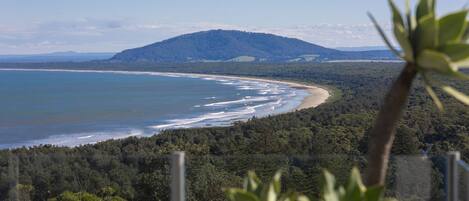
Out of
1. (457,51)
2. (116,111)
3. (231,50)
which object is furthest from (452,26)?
(231,50)

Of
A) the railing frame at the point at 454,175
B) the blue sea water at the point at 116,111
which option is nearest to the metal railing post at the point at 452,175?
the railing frame at the point at 454,175

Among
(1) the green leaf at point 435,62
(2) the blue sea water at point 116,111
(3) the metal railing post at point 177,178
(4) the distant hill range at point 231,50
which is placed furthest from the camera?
(4) the distant hill range at point 231,50

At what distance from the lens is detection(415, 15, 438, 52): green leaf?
1232 millimetres

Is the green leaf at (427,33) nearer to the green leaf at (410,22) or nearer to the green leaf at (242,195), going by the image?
the green leaf at (410,22)

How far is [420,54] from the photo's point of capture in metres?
1.25

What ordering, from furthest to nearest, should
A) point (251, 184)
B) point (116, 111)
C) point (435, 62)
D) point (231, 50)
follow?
point (231, 50) < point (116, 111) < point (251, 184) < point (435, 62)

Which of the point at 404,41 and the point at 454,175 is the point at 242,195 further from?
the point at 454,175

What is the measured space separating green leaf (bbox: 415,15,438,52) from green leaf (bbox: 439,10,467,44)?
25mm

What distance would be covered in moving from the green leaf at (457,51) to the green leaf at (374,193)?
0.93ft

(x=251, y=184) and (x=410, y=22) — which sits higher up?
(x=410, y=22)

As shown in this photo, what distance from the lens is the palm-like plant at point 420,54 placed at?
49.1 inches

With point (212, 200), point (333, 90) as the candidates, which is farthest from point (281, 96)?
point (212, 200)

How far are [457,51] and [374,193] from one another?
317mm

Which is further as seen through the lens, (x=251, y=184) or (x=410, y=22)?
(x=251, y=184)
